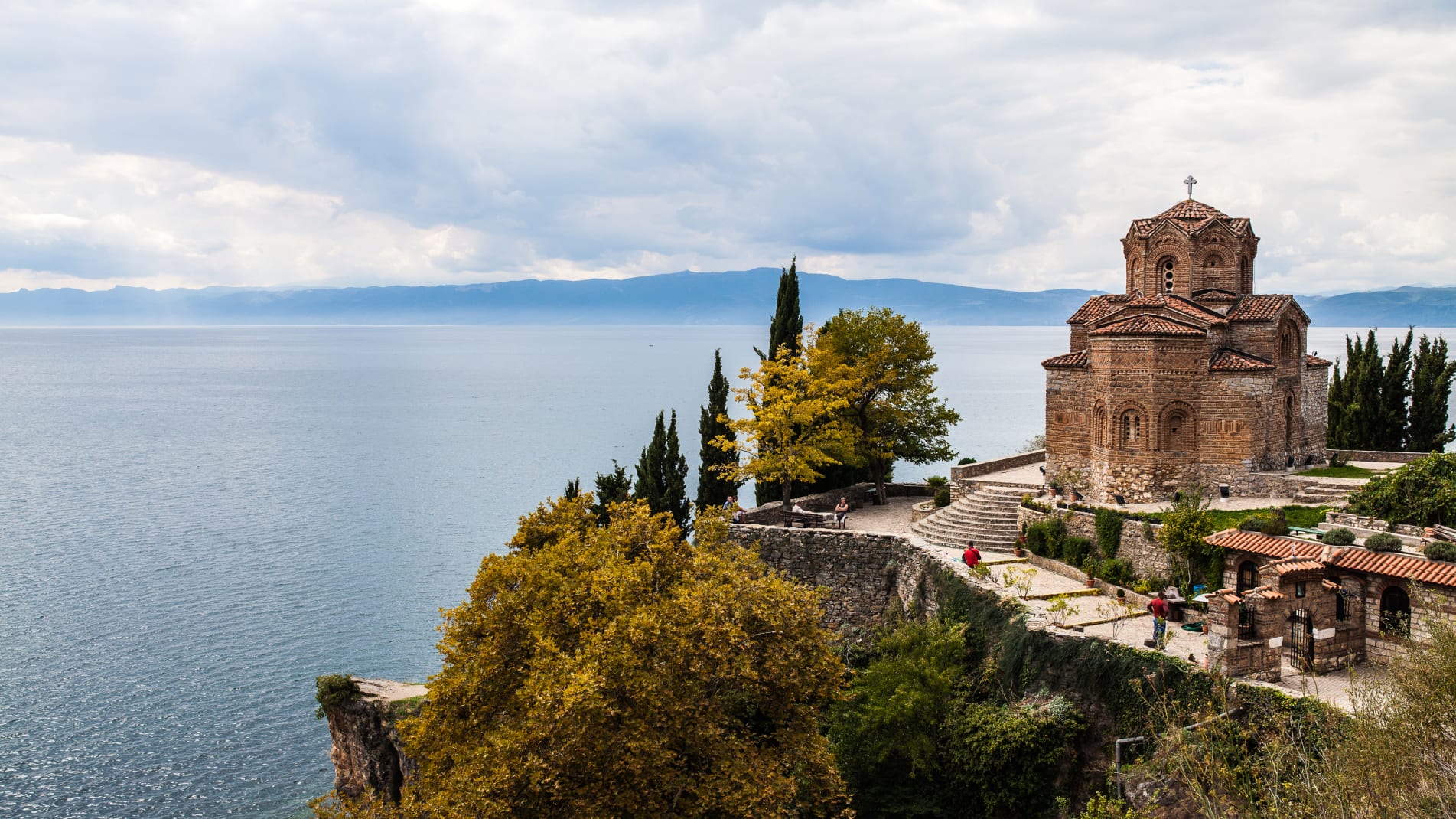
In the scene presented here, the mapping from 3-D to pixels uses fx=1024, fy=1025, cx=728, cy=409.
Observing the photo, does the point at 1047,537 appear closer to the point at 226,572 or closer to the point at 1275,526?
the point at 1275,526

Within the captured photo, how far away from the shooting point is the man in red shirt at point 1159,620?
826 inches

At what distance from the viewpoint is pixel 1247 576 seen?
77.5ft

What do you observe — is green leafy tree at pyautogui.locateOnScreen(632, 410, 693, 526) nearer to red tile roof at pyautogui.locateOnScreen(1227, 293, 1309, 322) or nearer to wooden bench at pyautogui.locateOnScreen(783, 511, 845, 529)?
wooden bench at pyautogui.locateOnScreen(783, 511, 845, 529)

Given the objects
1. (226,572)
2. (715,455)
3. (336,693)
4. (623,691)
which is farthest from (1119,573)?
(226,572)

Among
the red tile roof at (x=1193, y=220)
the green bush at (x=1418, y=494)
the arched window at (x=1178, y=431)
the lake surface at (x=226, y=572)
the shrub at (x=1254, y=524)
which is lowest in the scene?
the lake surface at (x=226, y=572)

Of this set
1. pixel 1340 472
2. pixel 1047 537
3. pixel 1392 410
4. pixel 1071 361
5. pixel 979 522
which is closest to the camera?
pixel 1047 537

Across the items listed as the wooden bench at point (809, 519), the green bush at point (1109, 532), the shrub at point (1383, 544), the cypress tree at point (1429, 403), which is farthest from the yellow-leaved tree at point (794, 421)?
the cypress tree at point (1429, 403)

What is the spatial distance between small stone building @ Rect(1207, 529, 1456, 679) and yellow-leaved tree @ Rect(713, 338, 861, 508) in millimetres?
16260

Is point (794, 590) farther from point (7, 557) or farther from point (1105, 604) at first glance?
point (7, 557)

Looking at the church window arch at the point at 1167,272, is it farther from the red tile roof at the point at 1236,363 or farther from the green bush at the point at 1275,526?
the green bush at the point at 1275,526

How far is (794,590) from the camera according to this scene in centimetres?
2041

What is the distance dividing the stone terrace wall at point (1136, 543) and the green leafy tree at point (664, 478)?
16360 millimetres

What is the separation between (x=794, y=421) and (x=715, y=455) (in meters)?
6.74

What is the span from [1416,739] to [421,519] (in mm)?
53543
